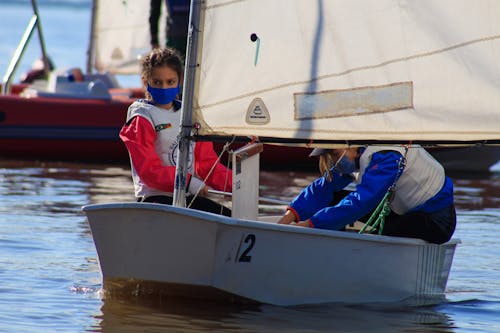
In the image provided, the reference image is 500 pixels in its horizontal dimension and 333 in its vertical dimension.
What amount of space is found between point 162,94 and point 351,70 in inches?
35.5

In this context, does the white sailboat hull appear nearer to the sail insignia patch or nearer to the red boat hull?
the sail insignia patch

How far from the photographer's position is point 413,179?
6.36 m

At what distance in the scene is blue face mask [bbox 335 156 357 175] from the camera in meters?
6.52

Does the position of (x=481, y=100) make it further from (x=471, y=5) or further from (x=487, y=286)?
(x=487, y=286)

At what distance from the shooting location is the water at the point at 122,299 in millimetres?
6055

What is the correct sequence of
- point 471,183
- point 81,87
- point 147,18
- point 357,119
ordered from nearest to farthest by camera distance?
point 357,119 → point 471,183 → point 81,87 → point 147,18

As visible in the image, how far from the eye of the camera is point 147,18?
14.9m

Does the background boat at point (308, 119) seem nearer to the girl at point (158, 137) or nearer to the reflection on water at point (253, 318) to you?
the reflection on water at point (253, 318)

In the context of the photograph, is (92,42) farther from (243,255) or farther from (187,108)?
(243,255)

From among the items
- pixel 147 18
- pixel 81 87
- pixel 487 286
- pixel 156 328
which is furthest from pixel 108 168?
pixel 156 328

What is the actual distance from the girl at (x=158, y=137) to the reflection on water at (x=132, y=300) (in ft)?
1.66

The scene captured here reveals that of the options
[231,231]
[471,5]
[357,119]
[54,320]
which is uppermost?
[471,5]

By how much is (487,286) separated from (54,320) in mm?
2459

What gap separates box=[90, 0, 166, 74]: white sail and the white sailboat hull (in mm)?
8956
